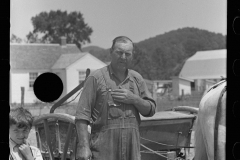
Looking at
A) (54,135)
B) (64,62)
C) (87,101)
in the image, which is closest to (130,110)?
(87,101)

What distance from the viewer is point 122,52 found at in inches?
95.8

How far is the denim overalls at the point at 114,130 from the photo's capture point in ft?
8.12

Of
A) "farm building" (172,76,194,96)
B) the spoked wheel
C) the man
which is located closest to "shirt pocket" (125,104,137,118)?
the man

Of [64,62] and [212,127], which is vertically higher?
[64,62]

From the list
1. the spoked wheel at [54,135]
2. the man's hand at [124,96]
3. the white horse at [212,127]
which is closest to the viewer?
the man's hand at [124,96]

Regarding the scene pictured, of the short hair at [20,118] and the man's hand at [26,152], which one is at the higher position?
the short hair at [20,118]

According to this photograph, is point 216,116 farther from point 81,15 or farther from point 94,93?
point 81,15

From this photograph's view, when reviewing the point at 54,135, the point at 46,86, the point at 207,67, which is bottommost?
the point at 54,135

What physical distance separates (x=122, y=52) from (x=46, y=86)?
2.34 feet

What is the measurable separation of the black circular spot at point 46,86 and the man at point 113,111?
1.98 ft
